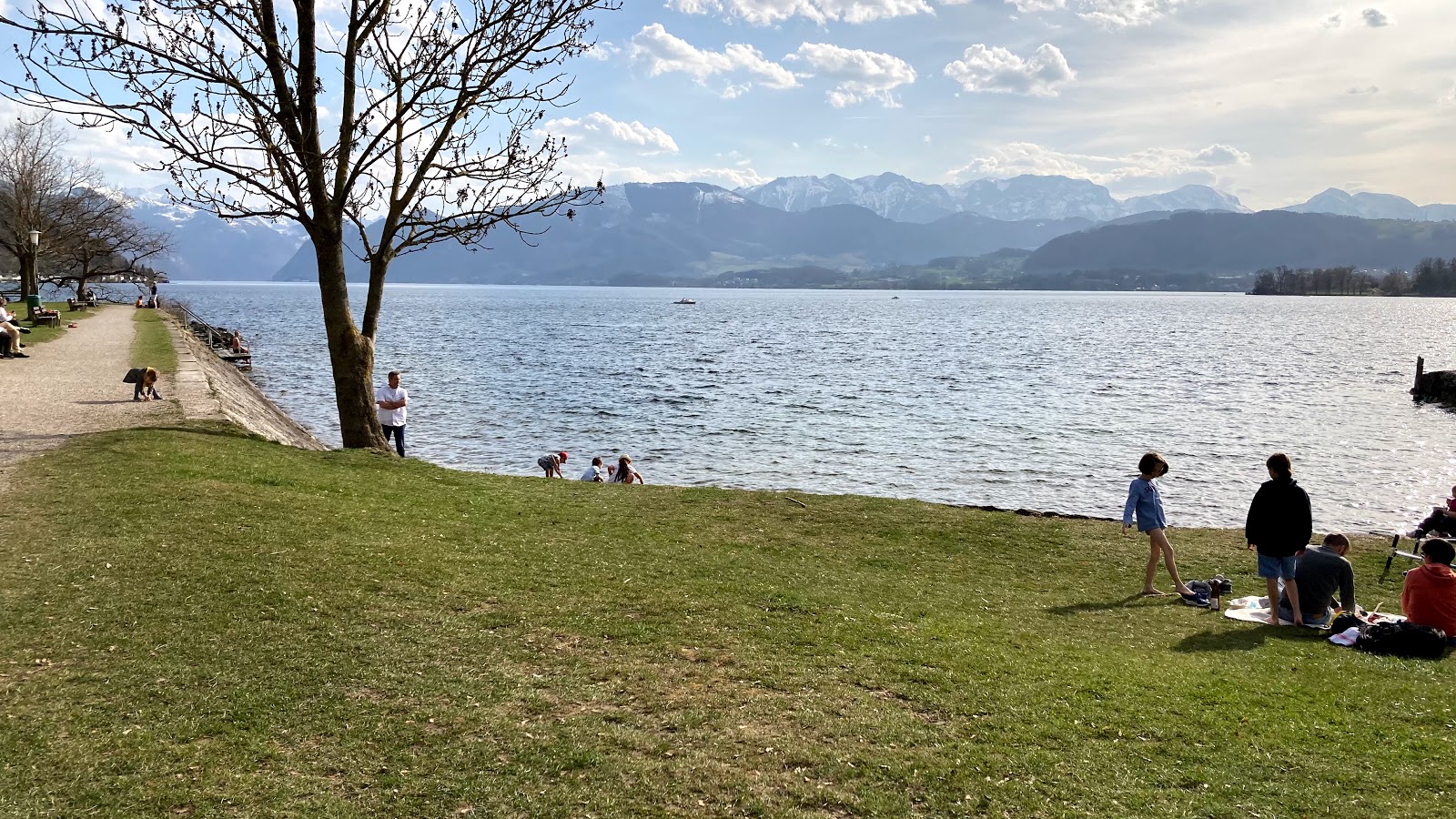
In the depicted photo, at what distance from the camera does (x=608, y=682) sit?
26.5 feet

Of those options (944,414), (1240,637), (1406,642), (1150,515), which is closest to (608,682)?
(1240,637)

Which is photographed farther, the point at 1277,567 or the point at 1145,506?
the point at 1145,506

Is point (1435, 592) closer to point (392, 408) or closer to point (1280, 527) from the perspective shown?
point (1280, 527)

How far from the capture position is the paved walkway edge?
22.2 meters

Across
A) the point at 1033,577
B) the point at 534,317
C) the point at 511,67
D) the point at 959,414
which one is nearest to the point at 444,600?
the point at 1033,577

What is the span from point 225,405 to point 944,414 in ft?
104

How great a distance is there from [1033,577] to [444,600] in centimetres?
905

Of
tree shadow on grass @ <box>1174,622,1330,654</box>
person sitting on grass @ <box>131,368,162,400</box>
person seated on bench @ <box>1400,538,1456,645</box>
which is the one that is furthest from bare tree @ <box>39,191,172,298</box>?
person seated on bench @ <box>1400,538,1456,645</box>

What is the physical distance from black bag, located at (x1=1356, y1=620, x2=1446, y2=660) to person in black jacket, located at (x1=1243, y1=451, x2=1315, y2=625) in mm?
1055

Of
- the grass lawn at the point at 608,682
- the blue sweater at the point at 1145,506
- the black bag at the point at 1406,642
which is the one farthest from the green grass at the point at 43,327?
the black bag at the point at 1406,642

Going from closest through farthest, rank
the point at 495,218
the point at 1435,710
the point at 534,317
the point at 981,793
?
the point at 981,793
the point at 1435,710
the point at 495,218
the point at 534,317

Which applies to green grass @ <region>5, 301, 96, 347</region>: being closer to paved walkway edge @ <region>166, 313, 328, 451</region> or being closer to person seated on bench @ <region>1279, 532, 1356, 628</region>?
paved walkway edge @ <region>166, 313, 328, 451</region>

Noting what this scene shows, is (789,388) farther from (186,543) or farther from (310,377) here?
(186,543)

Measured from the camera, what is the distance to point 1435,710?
8539mm
